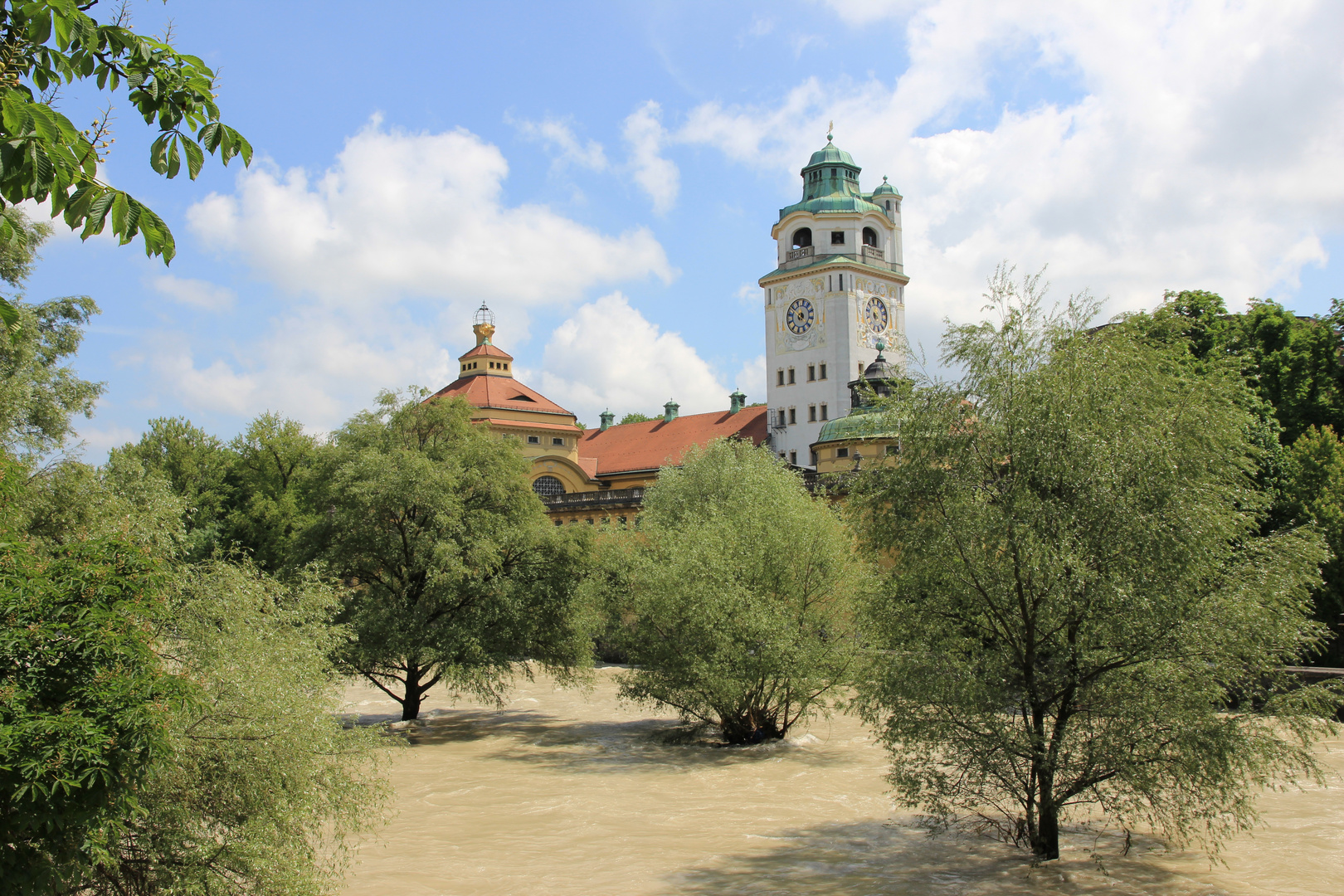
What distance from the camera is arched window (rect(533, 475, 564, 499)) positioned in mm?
64625

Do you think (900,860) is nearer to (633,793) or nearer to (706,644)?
(633,793)

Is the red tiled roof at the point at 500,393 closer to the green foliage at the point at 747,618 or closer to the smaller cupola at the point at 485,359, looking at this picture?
the smaller cupola at the point at 485,359

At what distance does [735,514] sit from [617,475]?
136 feet

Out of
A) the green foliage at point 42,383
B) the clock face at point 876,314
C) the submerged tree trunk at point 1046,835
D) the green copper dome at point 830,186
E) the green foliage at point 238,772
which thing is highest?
the green copper dome at point 830,186

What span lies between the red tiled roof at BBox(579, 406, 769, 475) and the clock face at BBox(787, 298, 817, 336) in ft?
21.0

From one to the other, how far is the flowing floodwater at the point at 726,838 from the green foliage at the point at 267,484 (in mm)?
32236

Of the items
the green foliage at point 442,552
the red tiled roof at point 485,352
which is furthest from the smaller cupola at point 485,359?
the green foliage at point 442,552

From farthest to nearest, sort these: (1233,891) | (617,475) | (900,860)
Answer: (617,475) → (900,860) → (1233,891)

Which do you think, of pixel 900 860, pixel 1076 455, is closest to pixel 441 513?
pixel 900 860

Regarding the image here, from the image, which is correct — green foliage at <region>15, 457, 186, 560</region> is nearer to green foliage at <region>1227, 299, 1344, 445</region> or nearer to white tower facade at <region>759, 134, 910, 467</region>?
green foliage at <region>1227, 299, 1344, 445</region>

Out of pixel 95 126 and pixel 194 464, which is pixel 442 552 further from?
pixel 194 464

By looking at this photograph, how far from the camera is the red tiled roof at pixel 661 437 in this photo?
7081 cm

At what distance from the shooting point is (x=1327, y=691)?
1358cm

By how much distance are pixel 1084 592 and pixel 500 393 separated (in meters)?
55.0
